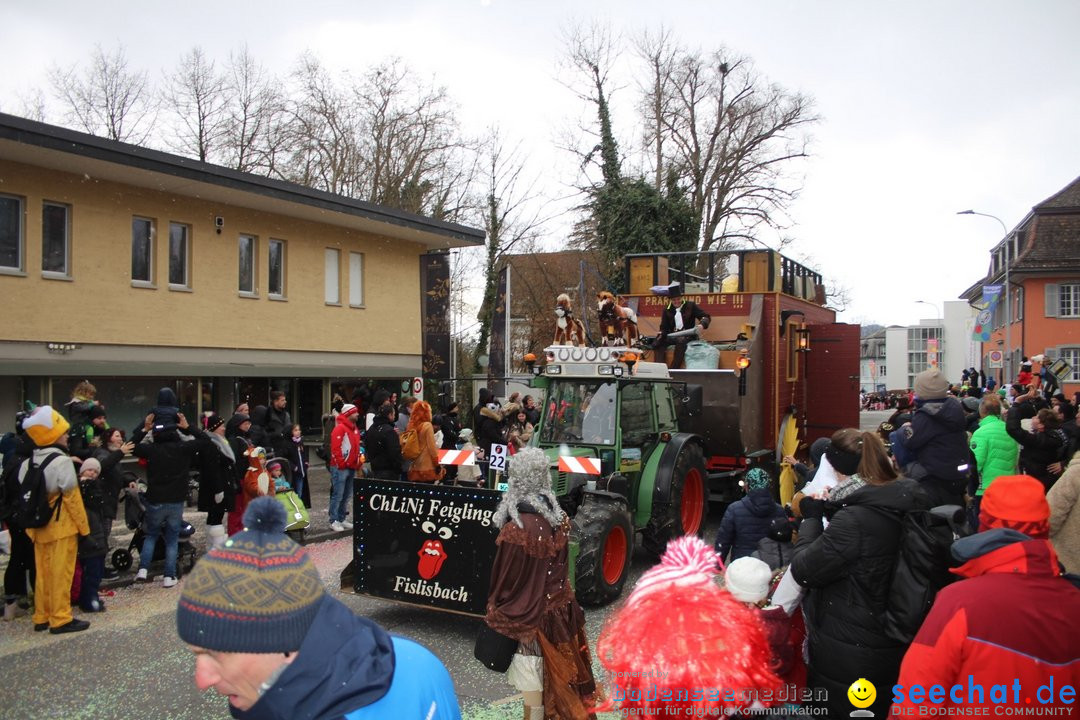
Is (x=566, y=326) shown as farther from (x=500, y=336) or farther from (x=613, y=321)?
(x=500, y=336)

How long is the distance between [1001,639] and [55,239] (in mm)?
15455

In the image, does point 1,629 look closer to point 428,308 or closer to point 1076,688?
point 1076,688

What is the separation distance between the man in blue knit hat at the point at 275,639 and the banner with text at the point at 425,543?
4.46 meters

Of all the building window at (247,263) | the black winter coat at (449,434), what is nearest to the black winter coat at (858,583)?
the black winter coat at (449,434)

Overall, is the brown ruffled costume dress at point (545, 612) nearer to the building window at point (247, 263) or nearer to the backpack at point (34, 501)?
the backpack at point (34, 501)

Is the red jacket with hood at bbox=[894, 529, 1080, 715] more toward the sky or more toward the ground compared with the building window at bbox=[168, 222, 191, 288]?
more toward the ground

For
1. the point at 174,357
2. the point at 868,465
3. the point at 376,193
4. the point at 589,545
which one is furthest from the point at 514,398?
the point at 376,193

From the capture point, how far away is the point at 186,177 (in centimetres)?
1486

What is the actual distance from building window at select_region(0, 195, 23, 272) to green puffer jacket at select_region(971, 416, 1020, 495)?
1440 centimetres

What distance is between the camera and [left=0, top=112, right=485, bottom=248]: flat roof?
12602 mm

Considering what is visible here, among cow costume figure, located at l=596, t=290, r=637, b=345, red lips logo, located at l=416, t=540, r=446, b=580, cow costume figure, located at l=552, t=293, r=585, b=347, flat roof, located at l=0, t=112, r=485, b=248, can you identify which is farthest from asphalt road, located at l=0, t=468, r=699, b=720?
flat roof, located at l=0, t=112, r=485, b=248

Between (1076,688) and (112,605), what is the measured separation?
25.9ft

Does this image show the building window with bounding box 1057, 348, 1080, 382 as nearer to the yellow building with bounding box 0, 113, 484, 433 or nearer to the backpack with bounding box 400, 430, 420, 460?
the yellow building with bounding box 0, 113, 484, 433

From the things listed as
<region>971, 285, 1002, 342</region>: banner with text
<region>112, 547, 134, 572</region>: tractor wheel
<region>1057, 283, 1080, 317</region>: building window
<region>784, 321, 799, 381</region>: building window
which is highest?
<region>1057, 283, 1080, 317</region>: building window
